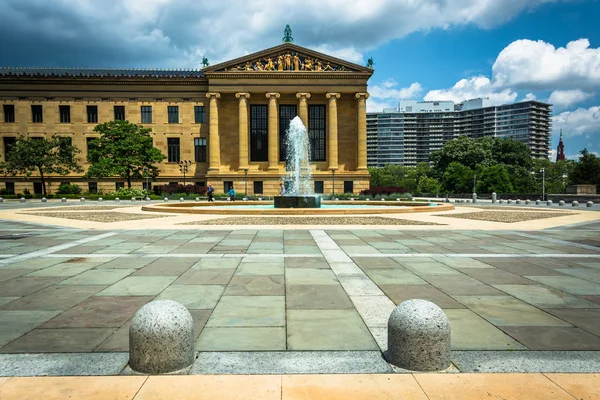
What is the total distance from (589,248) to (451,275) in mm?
6560

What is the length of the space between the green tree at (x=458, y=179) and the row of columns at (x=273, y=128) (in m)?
29.4

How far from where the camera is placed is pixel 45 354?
4.73 meters

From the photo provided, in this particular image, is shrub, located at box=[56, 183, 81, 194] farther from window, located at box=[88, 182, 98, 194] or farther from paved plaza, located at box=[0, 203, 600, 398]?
paved plaza, located at box=[0, 203, 600, 398]

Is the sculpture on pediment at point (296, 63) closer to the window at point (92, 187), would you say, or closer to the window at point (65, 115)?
the window at point (92, 187)

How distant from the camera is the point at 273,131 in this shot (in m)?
64.7

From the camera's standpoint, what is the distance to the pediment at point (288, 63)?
63.7 meters

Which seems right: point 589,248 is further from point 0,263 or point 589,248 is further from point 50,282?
point 0,263

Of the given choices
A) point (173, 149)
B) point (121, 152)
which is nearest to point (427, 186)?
point (173, 149)

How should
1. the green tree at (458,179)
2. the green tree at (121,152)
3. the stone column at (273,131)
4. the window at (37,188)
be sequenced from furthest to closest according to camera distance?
the green tree at (458,179)
the window at (37,188)
the stone column at (273,131)
the green tree at (121,152)

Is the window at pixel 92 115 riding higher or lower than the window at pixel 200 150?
higher

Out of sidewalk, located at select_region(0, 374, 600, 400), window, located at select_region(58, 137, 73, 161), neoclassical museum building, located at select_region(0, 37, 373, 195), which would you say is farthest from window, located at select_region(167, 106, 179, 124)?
sidewalk, located at select_region(0, 374, 600, 400)

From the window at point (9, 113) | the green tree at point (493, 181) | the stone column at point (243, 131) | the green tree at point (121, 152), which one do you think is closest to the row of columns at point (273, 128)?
the stone column at point (243, 131)

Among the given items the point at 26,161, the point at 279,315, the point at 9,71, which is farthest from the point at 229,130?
the point at 279,315

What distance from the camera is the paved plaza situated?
4.58m
